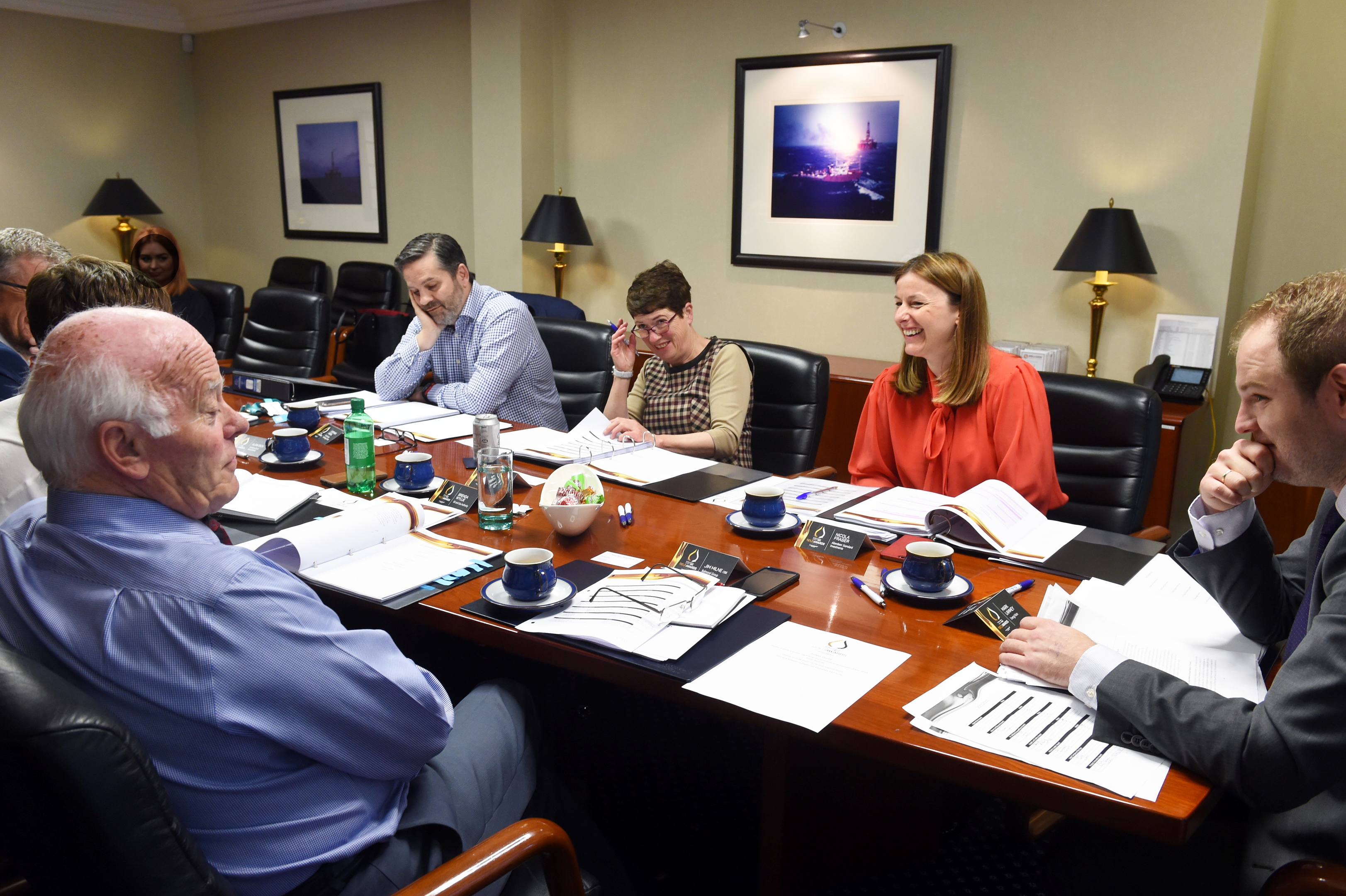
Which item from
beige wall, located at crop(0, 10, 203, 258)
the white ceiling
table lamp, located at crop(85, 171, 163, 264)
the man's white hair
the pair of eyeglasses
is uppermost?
the white ceiling

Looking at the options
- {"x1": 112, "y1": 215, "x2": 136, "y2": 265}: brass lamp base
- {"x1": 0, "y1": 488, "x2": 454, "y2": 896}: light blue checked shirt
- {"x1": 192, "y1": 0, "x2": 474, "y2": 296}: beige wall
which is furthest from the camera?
{"x1": 112, "y1": 215, "x2": 136, "y2": 265}: brass lamp base

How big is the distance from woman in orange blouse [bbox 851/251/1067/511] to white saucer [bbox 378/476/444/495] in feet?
3.40

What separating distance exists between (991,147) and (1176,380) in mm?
1227

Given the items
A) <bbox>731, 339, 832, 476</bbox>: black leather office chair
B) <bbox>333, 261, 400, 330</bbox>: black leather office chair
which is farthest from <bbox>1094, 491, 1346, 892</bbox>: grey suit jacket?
<bbox>333, 261, 400, 330</bbox>: black leather office chair

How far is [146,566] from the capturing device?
102 cm

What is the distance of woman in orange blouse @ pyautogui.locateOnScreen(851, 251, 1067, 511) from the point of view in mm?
2250

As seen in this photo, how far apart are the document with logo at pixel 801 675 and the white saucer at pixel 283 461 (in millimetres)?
1386

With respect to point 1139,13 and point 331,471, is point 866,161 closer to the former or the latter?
point 1139,13

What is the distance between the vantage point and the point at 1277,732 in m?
1.03

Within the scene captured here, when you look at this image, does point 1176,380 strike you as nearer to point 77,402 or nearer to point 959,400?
point 959,400

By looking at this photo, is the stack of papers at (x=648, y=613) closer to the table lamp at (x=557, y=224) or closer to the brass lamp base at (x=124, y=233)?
the table lamp at (x=557, y=224)

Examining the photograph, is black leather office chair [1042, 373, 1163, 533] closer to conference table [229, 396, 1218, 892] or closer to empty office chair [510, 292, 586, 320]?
conference table [229, 396, 1218, 892]

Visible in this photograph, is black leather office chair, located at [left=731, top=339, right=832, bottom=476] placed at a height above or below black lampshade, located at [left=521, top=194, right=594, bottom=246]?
below

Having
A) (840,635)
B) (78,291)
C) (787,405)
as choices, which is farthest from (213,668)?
(787,405)
